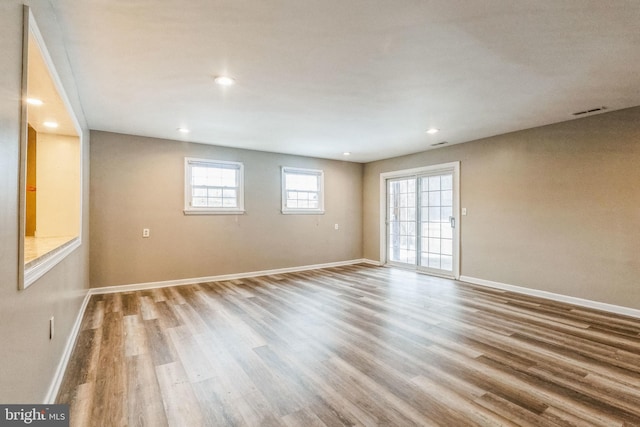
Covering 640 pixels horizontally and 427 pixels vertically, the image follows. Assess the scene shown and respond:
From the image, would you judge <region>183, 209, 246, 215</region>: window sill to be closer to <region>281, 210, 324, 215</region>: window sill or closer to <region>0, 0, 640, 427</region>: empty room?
<region>0, 0, 640, 427</region>: empty room

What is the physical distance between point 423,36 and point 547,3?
2.37 feet

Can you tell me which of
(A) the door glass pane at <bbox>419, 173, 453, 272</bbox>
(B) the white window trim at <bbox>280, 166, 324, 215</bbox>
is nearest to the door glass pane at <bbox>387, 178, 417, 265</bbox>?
(A) the door glass pane at <bbox>419, 173, 453, 272</bbox>

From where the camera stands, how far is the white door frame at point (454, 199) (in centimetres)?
547

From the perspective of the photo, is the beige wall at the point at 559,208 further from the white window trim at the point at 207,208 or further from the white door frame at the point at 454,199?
the white window trim at the point at 207,208

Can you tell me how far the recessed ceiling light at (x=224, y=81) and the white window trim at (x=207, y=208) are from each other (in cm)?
266

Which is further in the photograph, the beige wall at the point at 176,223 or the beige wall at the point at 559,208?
the beige wall at the point at 176,223

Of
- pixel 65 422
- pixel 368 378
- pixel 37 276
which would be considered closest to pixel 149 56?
pixel 37 276

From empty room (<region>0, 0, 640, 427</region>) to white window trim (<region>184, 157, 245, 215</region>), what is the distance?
0.04 m

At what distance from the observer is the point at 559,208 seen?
4.20 m

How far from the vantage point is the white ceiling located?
76.0 inches

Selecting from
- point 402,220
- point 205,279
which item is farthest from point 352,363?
point 402,220

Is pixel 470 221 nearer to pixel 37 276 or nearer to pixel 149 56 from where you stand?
pixel 149 56
